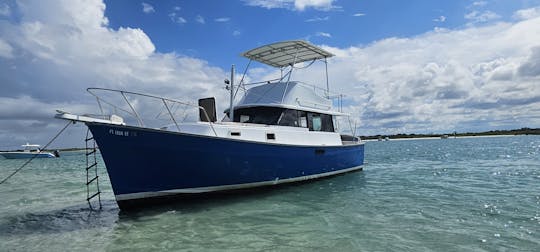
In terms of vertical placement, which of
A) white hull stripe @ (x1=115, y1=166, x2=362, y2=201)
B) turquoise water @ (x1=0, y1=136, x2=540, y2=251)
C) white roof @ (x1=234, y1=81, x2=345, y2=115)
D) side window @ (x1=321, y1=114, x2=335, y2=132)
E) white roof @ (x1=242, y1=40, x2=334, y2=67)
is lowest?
turquoise water @ (x1=0, y1=136, x2=540, y2=251)

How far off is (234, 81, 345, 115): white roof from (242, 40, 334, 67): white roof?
1124mm

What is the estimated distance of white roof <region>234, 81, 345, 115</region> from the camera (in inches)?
468

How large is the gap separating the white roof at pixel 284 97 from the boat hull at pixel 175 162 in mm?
2391

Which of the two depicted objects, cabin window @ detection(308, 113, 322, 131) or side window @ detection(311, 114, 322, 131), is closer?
cabin window @ detection(308, 113, 322, 131)

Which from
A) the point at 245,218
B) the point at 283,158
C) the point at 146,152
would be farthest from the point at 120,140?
the point at 283,158

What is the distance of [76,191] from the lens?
40.7 ft

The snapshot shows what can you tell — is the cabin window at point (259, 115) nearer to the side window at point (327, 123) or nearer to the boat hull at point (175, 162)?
the boat hull at point (175, 162)

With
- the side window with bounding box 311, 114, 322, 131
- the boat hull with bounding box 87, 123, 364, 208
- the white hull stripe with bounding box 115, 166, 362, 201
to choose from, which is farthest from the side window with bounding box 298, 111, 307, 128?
the boat hull with bounding box 87, 123, 364, 208

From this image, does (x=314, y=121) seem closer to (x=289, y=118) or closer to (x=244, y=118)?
(x=289, y=118)

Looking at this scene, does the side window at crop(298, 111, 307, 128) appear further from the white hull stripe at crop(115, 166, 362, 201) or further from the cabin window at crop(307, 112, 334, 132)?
the white hull stripe at crop(115, 166, 362, 201)

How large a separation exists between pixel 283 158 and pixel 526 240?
6.38m

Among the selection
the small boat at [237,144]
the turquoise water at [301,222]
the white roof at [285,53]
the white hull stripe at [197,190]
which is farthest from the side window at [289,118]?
the turquoise water at [301,222]

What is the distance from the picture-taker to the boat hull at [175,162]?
7.73m

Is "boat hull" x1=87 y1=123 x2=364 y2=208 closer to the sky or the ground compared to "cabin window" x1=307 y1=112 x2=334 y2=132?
closer to the ground
